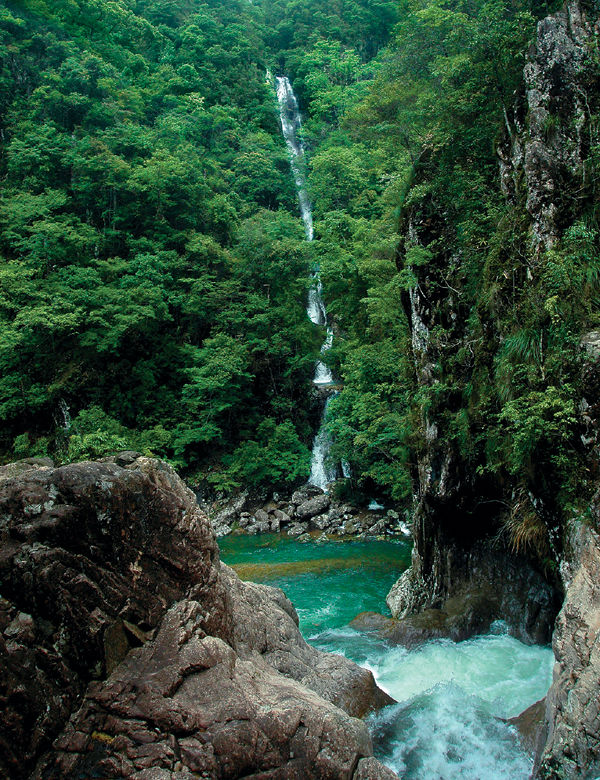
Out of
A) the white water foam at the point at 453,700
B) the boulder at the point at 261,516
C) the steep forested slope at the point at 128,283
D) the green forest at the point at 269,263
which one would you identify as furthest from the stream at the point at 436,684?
the steep forested slope at the point at 128,283

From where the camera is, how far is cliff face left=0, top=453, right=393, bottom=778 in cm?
382

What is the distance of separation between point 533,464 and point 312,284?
2245 centimetres

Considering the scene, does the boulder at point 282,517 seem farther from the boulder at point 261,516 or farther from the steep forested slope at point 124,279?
the steep forested slope at point 124,279

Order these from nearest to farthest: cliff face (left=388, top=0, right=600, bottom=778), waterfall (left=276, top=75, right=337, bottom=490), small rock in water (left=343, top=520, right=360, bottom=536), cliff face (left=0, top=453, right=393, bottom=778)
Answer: cliff face (left=0, top=453, right=393, bottom=778), cliff face (left=388, top=0, right=600, bottom=778), small rock in water (left=343, top=520, right=360, bottom=536), waterfall (left=276, top=75, right=337, bottom=490)

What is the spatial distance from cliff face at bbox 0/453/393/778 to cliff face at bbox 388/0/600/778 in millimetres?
2338

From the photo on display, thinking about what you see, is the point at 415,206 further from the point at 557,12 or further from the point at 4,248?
the point at 4,248

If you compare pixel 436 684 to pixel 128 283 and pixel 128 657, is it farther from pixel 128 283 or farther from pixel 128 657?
pixel 128 283

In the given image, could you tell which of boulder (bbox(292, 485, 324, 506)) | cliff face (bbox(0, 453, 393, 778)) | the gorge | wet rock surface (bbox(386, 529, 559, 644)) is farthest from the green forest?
cliff face (bbox(0, 453, 393, 778))

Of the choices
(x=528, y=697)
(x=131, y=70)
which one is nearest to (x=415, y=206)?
(x=528, y=697)

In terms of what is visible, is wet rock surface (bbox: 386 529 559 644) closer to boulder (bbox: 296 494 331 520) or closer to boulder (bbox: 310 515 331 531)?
boulder (bbox: 310 515 331 531)

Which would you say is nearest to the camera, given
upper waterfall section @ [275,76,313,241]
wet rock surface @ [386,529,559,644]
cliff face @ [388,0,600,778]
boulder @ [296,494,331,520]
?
cliff face @ [388,0,600,778]

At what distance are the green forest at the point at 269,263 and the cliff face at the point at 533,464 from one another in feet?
0.43

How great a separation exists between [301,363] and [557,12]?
60.1 ft

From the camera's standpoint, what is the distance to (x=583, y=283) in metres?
6.71
